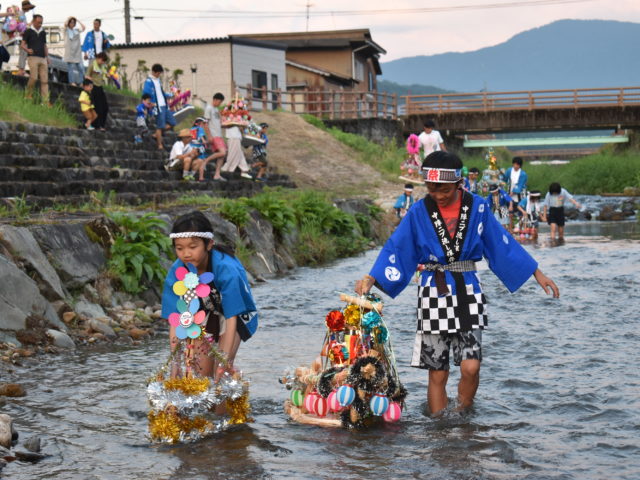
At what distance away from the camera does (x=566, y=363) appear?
8164mm

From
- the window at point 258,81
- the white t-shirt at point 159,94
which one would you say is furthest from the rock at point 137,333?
the window at point 258,81

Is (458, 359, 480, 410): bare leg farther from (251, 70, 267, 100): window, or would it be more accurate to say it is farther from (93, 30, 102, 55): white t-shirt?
(251, 70, 267, 100): window

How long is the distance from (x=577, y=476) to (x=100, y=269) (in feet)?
22.6

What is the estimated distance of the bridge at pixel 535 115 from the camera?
146 ft

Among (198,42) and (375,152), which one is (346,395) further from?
(198,42)

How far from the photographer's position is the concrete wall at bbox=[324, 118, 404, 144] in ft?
139

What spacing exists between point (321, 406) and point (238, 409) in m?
0.58

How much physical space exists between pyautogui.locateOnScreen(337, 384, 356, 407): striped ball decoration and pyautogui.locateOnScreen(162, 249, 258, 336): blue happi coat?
81 cm

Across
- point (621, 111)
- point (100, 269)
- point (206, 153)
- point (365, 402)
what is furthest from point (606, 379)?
point (621, 111)

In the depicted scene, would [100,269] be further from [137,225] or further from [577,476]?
[577,476]

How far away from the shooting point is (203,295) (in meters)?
5.84

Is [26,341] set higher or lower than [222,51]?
lower

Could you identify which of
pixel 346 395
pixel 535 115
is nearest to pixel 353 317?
pixel 346 395

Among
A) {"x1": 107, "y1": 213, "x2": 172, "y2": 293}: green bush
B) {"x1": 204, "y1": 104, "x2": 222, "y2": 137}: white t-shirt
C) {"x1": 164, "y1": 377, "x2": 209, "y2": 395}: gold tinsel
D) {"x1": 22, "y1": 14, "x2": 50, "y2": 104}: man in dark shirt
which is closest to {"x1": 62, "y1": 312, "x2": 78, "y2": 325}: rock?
{"x1": 107, "y1": 213, "x2": 172, "y2": 293}: green bush
